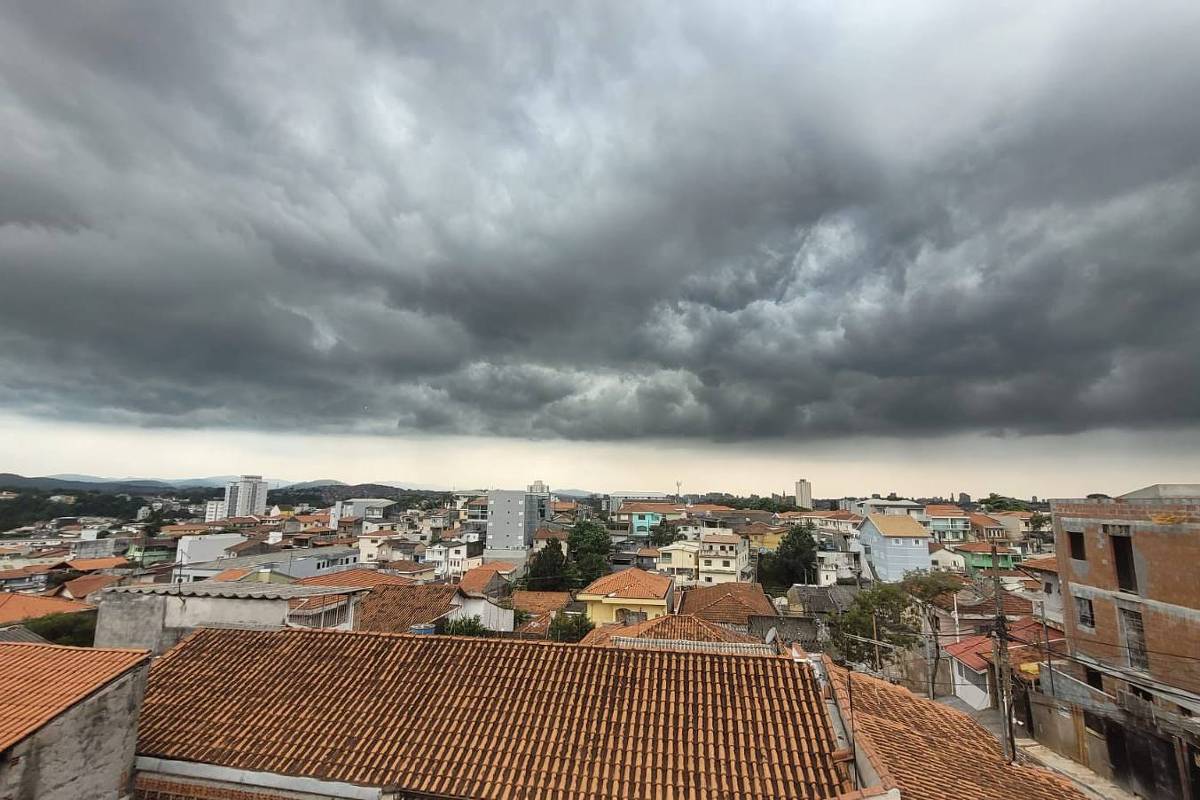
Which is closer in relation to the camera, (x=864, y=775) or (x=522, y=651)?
(x=864, y=775)

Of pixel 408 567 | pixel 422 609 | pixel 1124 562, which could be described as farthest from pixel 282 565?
pixel 1124 562

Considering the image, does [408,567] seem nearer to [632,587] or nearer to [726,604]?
[632,587]

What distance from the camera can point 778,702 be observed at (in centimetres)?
846

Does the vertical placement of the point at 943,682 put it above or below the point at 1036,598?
below

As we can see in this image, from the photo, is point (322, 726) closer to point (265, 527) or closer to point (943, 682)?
point (943, 682)

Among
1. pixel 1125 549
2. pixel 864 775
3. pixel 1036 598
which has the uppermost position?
pixel 1125 549

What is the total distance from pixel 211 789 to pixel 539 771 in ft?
16.1

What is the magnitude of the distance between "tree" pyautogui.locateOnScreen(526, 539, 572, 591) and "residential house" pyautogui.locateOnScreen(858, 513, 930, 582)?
33.6 metres

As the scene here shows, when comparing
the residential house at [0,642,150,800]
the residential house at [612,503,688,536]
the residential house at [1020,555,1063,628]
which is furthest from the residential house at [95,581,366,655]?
the residential house at [612,503,688,536]

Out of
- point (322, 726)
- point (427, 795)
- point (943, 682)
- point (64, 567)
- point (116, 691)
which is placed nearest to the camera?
point (427, 795)

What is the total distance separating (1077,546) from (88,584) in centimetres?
7055

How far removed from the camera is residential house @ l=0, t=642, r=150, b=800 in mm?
7020

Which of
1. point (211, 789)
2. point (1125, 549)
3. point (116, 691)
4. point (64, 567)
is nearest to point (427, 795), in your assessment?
point (211, 789)

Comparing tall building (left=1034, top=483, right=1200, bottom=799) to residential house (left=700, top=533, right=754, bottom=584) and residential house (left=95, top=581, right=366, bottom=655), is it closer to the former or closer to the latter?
residential house (left=95, top=581, right=366, bottom=655)
